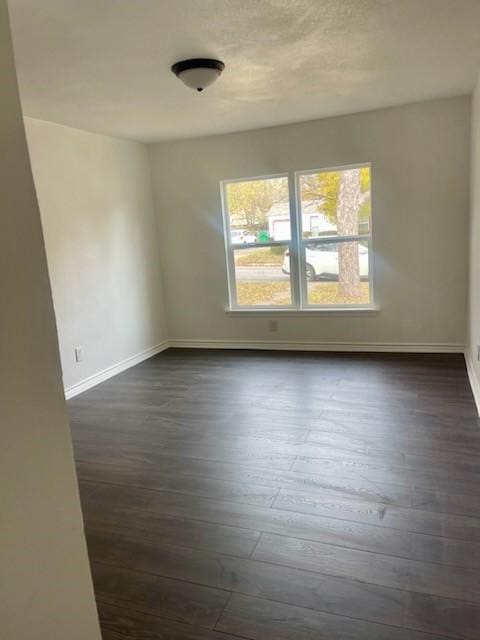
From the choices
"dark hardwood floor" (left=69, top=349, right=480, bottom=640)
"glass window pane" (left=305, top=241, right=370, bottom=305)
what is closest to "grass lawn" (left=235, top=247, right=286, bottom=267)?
"glass window pane" (left=305, top=241, right=370, bottom=305)

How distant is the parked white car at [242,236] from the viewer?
5.22 m

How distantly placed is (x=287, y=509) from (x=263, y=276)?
335 cm

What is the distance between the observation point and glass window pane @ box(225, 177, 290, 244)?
5020mm

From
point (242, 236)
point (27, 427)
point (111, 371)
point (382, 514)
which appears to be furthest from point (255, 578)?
point (242, 236)

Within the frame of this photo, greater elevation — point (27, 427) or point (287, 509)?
point (27, 427)

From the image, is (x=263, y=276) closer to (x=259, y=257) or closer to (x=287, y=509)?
(x=259, y=257)

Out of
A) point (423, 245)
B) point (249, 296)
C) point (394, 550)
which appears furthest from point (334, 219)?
point (394, 550)

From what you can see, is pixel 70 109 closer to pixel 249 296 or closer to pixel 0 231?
pixel 249 296

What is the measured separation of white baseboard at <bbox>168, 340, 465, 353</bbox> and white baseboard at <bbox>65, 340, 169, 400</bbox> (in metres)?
0.33

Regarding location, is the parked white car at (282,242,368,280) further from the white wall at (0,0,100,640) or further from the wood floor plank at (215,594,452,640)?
the white wall at (0,0,100,640)

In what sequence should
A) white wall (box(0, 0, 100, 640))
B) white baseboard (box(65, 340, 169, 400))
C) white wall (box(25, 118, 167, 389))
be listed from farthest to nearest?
white baseboard (box(65, 340, 169, 400)) → white wall (box(25, 118, 167, 389)) → white wall (box(0, 0, 100, 640))

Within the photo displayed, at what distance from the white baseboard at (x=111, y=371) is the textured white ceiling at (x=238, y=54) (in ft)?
7.73

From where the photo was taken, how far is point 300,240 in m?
4.99

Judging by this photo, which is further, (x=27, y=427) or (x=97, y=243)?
(x=97, y=243)
